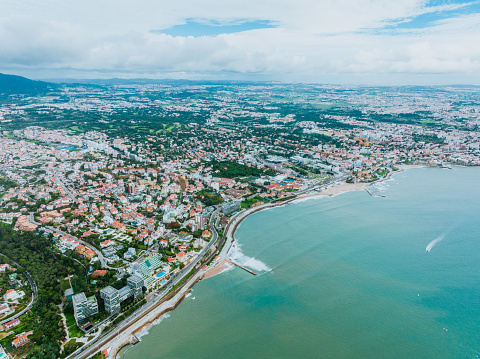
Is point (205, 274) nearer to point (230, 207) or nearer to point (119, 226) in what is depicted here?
point (119, 226)

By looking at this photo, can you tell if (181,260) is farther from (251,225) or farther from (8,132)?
(8,132)

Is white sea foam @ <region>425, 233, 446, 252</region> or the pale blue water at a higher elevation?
white sea foam @ <region>425, 233, 446, 252</region>

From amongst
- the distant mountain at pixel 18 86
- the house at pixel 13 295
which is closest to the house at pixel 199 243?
the house at pixel 13 295

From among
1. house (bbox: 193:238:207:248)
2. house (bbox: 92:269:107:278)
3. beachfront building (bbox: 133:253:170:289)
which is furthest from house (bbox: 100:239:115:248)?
house (bbox: 193:238:207:248)

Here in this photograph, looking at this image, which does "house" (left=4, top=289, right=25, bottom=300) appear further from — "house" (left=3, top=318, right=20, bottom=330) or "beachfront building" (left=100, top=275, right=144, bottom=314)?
"beachfront building" (left=100, top=275, right=144, bottom=314)

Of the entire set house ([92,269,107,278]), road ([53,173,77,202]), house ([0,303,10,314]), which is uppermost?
road ([53,173,77,202])

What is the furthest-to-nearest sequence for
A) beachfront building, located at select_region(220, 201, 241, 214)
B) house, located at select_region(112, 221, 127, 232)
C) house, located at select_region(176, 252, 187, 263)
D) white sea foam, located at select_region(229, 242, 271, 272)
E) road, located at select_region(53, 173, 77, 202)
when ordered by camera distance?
road, located at select_region(53, 173, 77, 202)
beachfront building, located at select_region(220, 201, 241, 214)
house, located at select_region(112, 221, 127, 232)
house, located at select_region(176, 252, 187, 263)
white sea foam, located at select_region(229, 242, 271, 272)

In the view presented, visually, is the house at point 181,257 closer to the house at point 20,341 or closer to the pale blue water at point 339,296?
the pale blue water at point 339,296

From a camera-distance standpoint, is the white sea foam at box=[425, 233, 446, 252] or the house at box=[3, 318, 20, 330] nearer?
the house at box=[3, 318, 20, 330]
